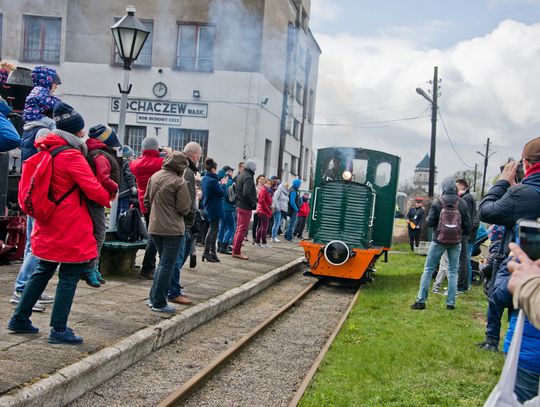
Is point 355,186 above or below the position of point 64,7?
below

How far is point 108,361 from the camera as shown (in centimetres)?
525

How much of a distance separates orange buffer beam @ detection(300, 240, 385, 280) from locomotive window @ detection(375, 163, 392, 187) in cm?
153

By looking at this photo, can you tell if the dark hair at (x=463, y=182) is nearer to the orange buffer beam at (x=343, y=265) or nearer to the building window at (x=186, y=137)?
the orange buffer beam at (x=343, y=265)

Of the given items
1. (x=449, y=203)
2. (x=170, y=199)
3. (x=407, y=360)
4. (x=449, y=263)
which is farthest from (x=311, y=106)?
(x=407, y=360)

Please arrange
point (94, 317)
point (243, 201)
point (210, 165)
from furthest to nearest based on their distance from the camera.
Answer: point (243, 201), point (210, 165), point (94, 317)

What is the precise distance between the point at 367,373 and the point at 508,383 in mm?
3484

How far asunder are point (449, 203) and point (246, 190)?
4.66 meters

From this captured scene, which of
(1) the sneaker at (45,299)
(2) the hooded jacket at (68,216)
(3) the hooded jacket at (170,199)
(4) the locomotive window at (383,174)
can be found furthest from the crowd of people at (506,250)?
(1) the sneaker at (45,299)

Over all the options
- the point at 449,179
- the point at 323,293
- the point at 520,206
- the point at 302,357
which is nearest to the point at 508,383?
the point at 520,206

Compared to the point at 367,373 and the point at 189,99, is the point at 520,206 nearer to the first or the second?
the point at 367,373

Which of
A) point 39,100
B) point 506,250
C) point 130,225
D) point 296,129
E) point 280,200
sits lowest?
point 130,225

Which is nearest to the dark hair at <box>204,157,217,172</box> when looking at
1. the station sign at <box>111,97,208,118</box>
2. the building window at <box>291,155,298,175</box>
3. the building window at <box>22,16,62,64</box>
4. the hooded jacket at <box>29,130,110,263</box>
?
the hooded jacket at <box>29,130,110,263</box>

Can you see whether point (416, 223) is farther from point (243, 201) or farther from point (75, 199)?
point (75, 199)

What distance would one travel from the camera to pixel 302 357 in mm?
6816
